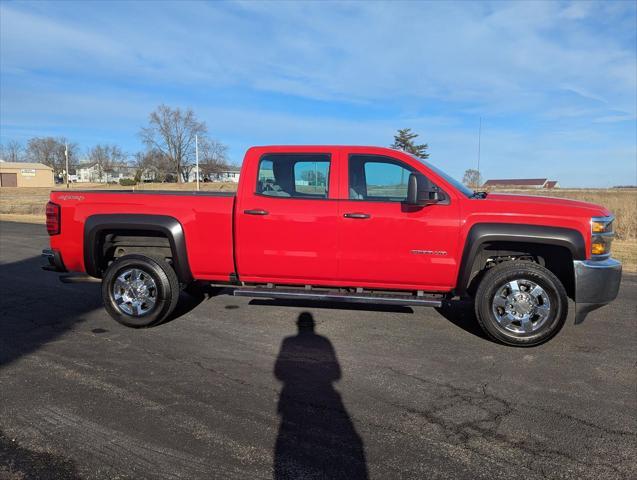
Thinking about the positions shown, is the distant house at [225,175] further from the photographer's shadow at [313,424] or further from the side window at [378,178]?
the photographer's shadow at [313,424]

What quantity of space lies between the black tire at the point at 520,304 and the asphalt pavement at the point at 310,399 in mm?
174


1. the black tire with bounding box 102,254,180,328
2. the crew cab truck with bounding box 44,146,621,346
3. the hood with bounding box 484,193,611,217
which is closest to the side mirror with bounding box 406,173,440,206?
the crew cab truck with bounding box 44,146,621,346

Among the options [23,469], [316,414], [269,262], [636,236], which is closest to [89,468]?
[23,469]

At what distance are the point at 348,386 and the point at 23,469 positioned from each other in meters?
2.22

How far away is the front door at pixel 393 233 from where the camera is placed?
15.6ft

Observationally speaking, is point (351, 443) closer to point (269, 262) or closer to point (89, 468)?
point (89, 468)

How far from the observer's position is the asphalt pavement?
2727mm

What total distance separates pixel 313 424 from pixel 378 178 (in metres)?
2.81

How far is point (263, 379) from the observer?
385cm

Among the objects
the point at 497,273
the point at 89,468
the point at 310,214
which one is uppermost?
the point at 310,214

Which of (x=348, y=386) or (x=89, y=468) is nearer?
(x=89, y=468)

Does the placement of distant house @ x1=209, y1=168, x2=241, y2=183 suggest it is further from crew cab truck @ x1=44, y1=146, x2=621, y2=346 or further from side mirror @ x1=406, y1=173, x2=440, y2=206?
side mirror @ x1=406, y1=173, x2=440, y2=206

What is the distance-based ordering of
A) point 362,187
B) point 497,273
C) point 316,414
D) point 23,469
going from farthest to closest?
1. point 362,187
2. point 497,273
3. point 316,414
4. point 23,469

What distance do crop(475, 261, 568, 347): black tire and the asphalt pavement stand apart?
17 cm
